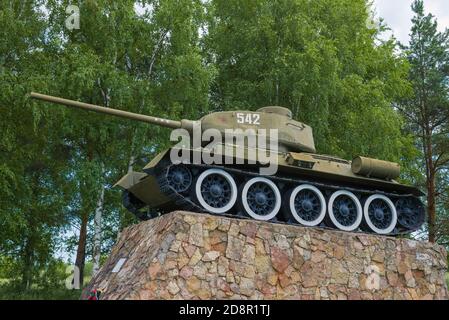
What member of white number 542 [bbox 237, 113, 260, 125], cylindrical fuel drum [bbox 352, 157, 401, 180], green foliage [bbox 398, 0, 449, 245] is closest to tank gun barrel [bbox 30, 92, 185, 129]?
white number 542 [bbox 237, 113, 260, 125]

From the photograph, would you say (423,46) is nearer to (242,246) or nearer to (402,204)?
(402,204)

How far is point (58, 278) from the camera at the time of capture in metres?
22.1

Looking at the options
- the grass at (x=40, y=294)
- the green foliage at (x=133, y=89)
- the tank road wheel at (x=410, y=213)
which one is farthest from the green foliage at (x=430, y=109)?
the grass at (x=40, y=294)

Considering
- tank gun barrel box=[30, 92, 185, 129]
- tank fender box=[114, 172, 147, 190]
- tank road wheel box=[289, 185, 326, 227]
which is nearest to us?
tank gun barrel box=[30, 92, 185, 129]

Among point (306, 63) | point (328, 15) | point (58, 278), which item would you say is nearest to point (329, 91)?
point (306, 63)

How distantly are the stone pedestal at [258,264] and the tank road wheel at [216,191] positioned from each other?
44 cm

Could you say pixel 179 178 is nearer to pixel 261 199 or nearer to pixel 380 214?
pixel 261 199

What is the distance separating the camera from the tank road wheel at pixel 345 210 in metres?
13.2

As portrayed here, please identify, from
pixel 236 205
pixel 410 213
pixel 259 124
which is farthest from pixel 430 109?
pixel 236 205

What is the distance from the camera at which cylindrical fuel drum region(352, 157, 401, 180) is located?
525 inches

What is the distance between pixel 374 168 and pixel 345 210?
1.16 meters

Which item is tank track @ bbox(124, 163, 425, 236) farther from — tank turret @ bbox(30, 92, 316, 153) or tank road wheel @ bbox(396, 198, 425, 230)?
tank turret @ bbox(30, 92, 316, 153)

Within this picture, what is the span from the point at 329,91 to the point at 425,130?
8952 millimetres

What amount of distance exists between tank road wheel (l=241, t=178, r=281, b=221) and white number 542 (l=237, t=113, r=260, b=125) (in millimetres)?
1713
